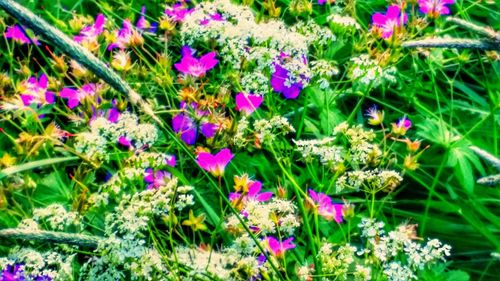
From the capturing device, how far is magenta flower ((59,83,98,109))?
1.60 m

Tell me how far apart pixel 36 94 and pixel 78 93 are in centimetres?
9

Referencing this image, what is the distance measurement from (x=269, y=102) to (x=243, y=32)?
18 centimetres

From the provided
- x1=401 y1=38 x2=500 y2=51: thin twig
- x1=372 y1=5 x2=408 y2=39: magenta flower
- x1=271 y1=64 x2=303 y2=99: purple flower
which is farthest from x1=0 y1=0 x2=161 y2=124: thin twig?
x1=372 y1=5 x2=408 y2=39: magenta flower

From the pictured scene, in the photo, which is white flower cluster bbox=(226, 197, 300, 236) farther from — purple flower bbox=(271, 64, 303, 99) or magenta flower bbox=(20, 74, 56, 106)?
magenta flower bbox=(20, 74, 56, 106)

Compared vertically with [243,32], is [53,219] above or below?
below

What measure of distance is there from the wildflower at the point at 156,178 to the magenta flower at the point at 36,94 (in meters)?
0.32

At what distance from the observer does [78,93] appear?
5.45 feet

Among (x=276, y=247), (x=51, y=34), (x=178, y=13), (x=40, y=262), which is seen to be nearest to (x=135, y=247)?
(x=40, y=262)

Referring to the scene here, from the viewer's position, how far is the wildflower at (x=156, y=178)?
1448mm

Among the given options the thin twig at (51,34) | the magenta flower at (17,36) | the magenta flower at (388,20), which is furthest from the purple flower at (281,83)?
the thin twig at (51,34)

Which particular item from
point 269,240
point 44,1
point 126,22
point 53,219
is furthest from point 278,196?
point 44,1

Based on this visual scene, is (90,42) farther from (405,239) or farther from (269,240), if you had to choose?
(405,239)

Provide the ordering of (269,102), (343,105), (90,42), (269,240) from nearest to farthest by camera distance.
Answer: (269,240)
(269,102)
(90,42)
(343,105)

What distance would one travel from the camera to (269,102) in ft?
5.15
